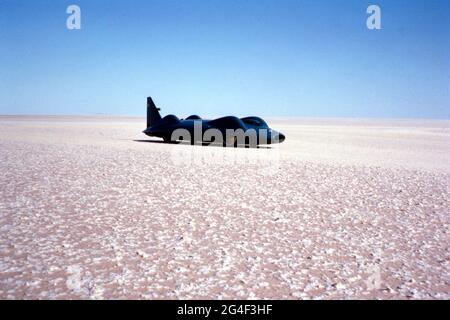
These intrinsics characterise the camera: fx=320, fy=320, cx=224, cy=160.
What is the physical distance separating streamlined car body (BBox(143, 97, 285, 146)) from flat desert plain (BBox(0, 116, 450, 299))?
30.5 feet

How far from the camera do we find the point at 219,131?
18.6 metres

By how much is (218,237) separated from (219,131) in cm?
1431

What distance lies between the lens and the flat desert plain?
3.20m

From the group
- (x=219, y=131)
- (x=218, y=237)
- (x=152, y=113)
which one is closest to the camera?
(x=218, y=237)

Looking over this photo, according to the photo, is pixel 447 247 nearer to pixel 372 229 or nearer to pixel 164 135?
pixel 372 229

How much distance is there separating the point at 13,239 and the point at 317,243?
4.09 metres

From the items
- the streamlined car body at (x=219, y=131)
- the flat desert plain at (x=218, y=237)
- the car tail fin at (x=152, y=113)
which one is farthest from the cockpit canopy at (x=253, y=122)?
the flat desert plain at (x=218, y=237)

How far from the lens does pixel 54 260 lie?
363 centimetres

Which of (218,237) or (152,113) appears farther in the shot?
(152,113)

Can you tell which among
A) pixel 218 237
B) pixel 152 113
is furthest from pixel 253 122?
pixel 218 237

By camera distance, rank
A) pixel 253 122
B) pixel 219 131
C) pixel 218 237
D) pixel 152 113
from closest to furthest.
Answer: pixel 218 237
pixel 219 131
pixel 253 122
pixel 152 113

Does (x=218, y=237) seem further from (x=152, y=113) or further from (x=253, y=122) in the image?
(x=152, y=113)

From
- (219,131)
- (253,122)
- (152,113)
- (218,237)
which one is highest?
(152,113)
